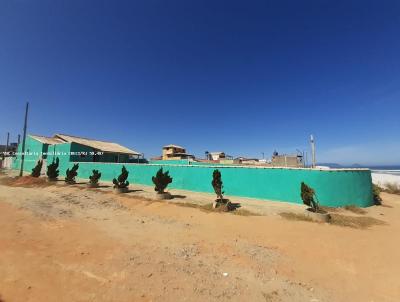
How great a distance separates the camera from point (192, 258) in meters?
6.12

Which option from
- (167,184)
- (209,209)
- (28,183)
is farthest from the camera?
(28,183)

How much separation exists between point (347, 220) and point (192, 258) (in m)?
7.95

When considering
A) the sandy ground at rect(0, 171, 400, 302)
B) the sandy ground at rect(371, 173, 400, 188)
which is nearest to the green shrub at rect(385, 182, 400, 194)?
the sandy ground at rect(371, 173, 400, 188)

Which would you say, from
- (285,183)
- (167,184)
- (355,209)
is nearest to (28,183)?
(167,184)

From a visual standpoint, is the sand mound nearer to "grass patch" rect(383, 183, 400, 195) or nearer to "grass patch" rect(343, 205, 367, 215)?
"grass patch" rect(343, 205, 367, 215)

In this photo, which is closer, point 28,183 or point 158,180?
point 158,180

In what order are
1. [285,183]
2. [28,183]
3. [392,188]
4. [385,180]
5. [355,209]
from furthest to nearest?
[385,180]
[392,188]
[28,183]
[285,183]
[355,209]

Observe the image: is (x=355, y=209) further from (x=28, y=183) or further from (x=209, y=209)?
(x=28, y=183)

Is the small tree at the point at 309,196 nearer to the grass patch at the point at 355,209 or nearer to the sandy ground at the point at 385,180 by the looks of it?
the grass patch at the point at 355,209

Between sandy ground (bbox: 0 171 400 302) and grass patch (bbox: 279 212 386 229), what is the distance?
1.38 feet

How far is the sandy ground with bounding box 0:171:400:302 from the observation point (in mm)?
4516

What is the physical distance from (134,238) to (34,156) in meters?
35.9

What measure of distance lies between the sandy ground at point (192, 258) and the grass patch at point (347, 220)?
16.5 inches

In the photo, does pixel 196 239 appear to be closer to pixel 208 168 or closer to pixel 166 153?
pixel 208 168
